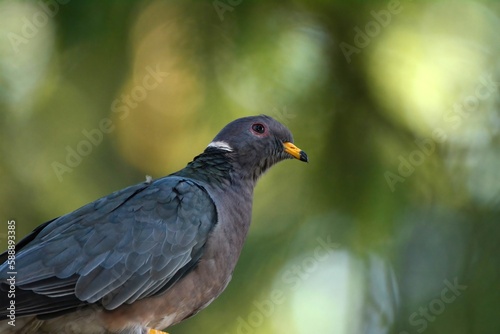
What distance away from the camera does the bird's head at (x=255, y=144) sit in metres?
6.03

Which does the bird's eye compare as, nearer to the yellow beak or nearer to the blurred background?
the yellow beak

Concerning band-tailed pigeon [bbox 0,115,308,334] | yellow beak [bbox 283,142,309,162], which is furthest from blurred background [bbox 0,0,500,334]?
band-tailed pigeon [bbox 0,115,308,334]

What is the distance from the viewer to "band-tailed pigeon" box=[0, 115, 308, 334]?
4.97 m

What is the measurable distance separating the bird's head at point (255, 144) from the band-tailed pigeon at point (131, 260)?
35cm

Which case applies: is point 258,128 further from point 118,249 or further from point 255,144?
point 118,249

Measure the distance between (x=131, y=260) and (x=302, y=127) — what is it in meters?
3.05

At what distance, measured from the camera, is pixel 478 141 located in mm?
7715

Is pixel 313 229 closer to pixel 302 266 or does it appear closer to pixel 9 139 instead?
pixel 302 266

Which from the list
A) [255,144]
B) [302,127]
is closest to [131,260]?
[255,144]

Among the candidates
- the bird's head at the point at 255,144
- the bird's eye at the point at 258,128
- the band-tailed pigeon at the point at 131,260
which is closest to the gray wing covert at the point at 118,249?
the band-tailed pigeon at the point at 131,260

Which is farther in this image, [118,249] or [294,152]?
[294,152]

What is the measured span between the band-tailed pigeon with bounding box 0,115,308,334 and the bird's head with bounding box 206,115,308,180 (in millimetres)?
346

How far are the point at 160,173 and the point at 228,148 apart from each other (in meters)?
1.72

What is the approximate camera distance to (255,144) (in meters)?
6.06
